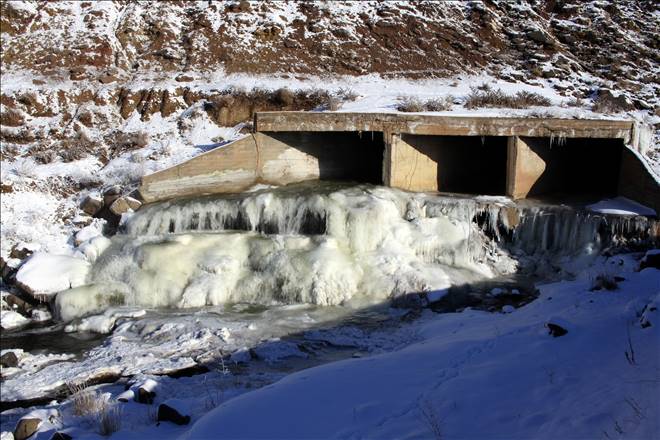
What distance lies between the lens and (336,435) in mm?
4113

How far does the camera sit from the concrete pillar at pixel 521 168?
461 inches

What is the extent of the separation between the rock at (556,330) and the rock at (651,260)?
377 cm

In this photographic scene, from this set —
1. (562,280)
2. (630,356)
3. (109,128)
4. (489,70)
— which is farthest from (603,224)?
(109,128)

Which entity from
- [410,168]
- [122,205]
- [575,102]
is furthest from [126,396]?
[575,102]

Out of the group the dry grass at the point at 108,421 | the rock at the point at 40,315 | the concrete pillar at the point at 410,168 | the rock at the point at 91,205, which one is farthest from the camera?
the rock at the point at 91,205

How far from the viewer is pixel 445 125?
11688 millimetres

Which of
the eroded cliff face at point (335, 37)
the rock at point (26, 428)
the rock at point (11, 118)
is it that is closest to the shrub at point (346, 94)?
the eroded cliff face at point (335, 37)

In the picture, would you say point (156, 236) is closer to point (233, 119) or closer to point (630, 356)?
point (233, 119)

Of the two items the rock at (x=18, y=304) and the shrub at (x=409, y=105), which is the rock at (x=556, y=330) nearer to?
the rock at (x=18, y=304)

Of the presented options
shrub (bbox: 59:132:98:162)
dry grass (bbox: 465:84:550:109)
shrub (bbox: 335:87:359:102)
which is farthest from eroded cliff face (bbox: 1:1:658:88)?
shrub (bbox: 59:132:98:162)

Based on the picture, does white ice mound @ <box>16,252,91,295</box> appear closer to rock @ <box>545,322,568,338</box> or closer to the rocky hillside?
the rocky hillside

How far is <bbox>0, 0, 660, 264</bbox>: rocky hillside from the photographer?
1505 cm

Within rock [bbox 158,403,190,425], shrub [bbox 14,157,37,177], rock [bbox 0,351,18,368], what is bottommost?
rock [bbox 0,351,18,368]

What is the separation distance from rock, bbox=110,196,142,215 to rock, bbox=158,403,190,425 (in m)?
7.38
